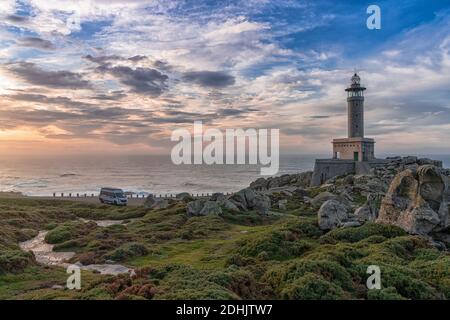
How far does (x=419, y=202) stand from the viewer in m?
20.9

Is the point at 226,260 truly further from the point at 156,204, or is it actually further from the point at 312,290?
the point at 156,204

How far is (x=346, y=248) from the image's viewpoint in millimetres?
16234

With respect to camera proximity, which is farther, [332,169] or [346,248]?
[332,169]

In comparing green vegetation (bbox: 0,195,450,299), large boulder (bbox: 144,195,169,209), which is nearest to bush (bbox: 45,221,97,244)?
green vegetation (bbox: 0,195,450,299)

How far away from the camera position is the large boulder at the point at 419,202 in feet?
66.6

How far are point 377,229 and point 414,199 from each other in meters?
2.97

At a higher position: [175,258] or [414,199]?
[414,199]

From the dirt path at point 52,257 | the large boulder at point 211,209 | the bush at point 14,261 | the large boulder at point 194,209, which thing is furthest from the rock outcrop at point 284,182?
the bush at point 14,261

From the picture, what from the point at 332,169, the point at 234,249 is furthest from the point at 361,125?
the point at 234,249

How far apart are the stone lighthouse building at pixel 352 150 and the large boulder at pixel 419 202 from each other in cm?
4253

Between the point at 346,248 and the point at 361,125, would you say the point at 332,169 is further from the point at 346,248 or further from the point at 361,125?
the point at 346,248

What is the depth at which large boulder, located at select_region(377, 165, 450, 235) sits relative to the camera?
66.6 feet

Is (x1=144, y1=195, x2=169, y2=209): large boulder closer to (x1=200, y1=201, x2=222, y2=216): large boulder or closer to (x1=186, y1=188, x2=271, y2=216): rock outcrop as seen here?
(x1=186, y1=188, x2=271, y2=216): rock outcrop

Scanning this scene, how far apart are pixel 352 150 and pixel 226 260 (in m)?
56.9
